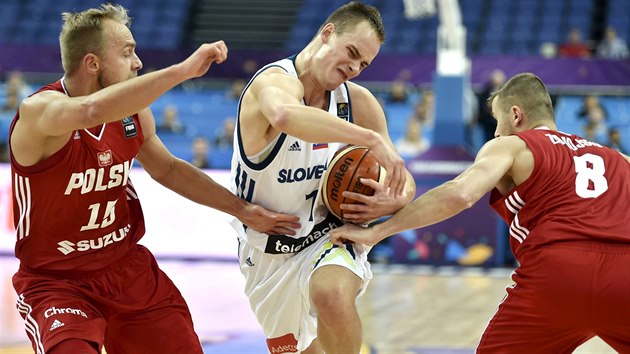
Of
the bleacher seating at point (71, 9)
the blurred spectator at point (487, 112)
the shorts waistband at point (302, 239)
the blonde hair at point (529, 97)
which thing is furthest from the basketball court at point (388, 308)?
the bleacher seating at point (71, 9)

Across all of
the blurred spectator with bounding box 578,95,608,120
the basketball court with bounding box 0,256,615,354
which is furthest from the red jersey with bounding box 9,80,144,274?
the blurred spectator with bounding box 578,95,608,120

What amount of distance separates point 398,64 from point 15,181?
38.2 ft

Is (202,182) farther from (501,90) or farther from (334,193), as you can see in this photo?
(501,90)

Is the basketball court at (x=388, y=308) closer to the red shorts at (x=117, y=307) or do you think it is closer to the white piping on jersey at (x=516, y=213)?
the red shorts at (x=117, y=307)

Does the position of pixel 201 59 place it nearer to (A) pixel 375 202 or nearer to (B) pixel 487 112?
(A) pixel 375 202

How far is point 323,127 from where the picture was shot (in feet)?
13.1

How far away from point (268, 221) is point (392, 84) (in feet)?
35.9

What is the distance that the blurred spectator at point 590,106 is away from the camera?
13.6m

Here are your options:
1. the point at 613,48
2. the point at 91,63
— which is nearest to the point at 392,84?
the point at 613,48

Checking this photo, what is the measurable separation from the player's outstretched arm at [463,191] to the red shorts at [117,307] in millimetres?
1028

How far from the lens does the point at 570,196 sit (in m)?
4.09

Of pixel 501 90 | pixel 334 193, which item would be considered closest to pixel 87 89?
pixel 334 193

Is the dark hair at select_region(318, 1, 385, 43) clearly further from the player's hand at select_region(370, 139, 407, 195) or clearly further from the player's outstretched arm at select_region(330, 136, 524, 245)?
the player's outstretched arm at select_region(330, 136, 524, 245)

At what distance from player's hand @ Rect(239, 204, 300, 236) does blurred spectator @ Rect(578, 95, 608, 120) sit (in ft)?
32.3
